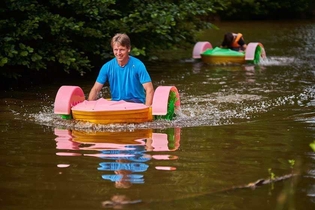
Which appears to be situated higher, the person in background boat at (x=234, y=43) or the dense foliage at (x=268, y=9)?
the dense foliage at (x=268, y=9)

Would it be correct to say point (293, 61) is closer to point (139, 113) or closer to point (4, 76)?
point (4, 76)

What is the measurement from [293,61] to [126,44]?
9080mm

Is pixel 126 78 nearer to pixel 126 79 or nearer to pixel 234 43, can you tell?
pixel 126 79

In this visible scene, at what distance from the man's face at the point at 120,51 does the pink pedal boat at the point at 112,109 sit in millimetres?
547

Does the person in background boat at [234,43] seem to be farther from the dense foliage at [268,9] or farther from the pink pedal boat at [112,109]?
the dense foliage at [268,9]

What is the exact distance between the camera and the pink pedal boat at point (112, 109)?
862 centimetres

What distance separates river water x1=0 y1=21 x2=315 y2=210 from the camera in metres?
5.40

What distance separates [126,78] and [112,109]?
652mm

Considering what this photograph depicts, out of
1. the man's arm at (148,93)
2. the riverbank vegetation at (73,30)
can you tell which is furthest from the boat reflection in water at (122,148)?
the riverbank vegetation at (73,30)

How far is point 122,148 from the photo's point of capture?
7324 millimetres

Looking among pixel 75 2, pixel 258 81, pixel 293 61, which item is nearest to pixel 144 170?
pixel 75 2

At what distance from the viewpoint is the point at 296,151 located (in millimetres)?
7090

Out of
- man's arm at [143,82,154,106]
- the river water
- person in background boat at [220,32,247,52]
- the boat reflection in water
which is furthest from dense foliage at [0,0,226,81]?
person in background boat at [220,32,247,52]

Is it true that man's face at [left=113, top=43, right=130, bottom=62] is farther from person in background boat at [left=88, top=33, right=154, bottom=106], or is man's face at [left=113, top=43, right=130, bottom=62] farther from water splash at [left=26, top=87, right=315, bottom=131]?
water splash at [left=26, top=87, right=315, bottom=131]
